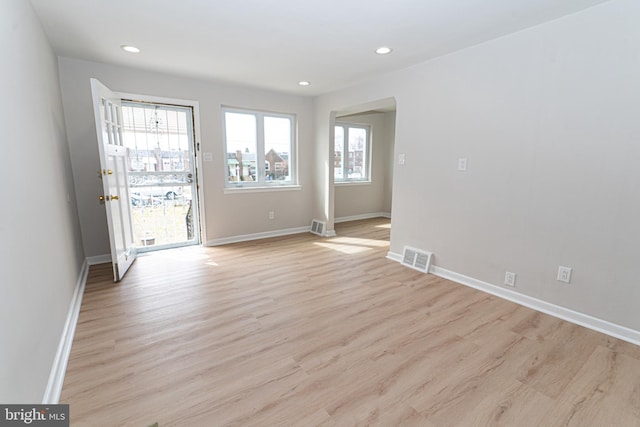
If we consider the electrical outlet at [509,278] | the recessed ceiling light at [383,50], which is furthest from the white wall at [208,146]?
the electrical outlet at [509,278]

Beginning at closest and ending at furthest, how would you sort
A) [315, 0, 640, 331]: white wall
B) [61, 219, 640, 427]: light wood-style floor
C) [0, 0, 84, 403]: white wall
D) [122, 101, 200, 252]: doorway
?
1. [0, 0, 84, 403]: white wall
2. [61, 219, 640, 427]: light wood-style floor
3. [315, 0, 640, 331]: white wall
4. [122, 101, 200, 252]: doorway

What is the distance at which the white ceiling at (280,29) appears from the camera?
7.14 ft

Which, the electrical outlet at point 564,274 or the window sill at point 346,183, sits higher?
the window sill at point 346,183

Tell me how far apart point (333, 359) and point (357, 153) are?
5333mm

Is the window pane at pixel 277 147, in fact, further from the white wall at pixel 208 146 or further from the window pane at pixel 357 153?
the window pane at pixel 357 153

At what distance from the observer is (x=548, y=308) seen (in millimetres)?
2602

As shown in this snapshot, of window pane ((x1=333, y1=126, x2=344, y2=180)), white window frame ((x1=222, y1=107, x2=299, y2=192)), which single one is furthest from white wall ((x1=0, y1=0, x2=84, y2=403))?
window pane ((x1=333, y1=126, x2=344, y2=180))

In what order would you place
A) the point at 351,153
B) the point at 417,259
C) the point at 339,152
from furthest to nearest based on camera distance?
the point at 351,153, the point at 339,152, the point at 417,259

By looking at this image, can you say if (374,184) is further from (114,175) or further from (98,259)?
(98,259)

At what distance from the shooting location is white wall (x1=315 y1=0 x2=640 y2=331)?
2.16 meters

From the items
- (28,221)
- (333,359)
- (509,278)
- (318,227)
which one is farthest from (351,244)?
(28,221)

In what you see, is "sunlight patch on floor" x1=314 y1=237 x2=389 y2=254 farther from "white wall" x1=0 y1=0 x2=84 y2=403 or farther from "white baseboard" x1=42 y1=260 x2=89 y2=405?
"white wall" x1=0 y1=0 x2=84 y2=403

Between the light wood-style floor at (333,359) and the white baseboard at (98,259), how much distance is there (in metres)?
0.79

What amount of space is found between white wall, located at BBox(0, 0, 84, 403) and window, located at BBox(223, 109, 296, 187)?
91.0 inches
